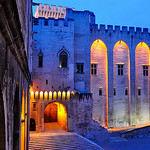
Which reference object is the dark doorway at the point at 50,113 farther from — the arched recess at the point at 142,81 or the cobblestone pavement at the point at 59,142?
the arched recess at the point at 142,81

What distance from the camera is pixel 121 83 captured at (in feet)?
87.8

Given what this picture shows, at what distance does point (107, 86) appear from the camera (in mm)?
25734

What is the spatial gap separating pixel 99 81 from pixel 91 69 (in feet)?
6.79

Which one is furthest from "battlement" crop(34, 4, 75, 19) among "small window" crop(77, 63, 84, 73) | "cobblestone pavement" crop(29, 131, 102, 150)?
"cobblestone pavement" crop(29, 131, 102, 150)

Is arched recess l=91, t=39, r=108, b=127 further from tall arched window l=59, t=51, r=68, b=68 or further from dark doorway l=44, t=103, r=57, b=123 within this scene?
dark doorway l=44, t=103, r=57, b=123

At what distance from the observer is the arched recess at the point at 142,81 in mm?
27364

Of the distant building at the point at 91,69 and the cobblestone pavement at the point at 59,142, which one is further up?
the distant building at the point at 91,69

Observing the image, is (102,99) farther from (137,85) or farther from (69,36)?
(69,36)

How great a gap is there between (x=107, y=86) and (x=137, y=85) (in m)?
5.16

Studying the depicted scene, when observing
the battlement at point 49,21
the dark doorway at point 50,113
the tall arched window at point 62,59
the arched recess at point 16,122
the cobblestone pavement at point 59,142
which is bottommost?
the cobblestone pavement at point 59,142

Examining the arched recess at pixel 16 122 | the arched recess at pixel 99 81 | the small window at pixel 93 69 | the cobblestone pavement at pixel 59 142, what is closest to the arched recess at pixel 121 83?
the arched recess at pixel 99 81

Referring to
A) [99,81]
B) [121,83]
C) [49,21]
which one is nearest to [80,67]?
[99,81]

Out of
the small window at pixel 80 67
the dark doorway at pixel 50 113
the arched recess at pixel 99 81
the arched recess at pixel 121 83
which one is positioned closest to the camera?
the small window at pixel 80 67

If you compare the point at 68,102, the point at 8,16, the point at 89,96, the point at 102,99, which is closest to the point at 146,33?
the point at 102,99
